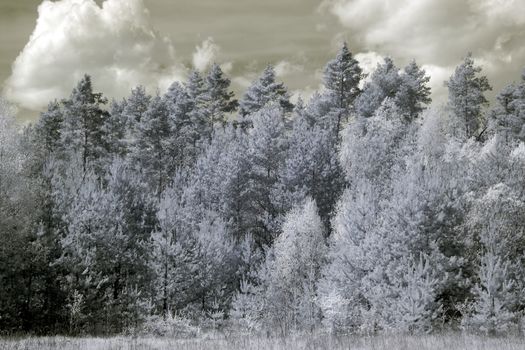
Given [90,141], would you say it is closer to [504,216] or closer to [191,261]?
[191,261]

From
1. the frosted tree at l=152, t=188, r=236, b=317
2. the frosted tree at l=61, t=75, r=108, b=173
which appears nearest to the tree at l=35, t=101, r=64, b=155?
the frosted tree at l=61, t=75, r=108, b=173

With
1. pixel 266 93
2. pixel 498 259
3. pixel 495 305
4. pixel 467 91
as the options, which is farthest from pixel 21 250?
pixel 467 91

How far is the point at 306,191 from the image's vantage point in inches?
1652

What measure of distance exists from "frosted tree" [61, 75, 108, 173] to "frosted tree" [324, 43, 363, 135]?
23.6 metres

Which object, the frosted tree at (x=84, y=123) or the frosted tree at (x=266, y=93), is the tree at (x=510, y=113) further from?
the frosted tree at (x=84, y=123)

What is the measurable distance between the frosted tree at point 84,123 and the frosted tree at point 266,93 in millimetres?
15531

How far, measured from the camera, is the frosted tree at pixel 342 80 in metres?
56.7

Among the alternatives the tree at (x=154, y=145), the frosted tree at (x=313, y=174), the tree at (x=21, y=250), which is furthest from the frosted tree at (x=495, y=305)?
the tree at (x=154, y=145)

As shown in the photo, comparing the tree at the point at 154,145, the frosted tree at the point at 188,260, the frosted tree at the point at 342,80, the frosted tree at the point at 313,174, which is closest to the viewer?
the frosted tree at the point at 188,260

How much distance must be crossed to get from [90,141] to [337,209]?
26991mm

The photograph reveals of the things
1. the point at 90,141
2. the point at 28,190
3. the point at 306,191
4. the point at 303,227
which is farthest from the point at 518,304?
the point at 90,141

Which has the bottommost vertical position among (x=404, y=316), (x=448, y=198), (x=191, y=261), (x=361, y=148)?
(x=404, y=316)

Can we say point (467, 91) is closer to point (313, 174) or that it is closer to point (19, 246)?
point (313, 174)

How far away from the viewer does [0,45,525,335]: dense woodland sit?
1103 inches
